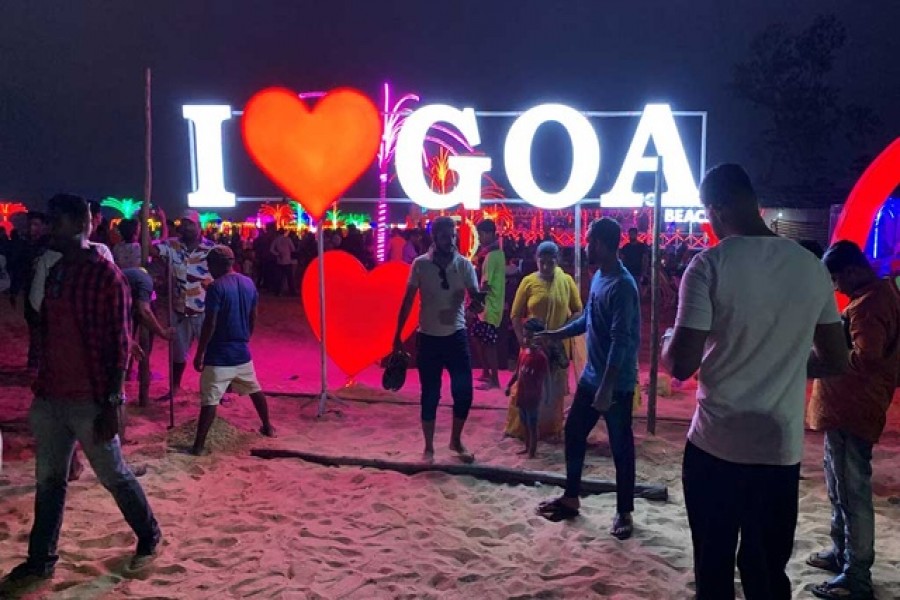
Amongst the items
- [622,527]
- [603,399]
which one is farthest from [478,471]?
[603,399]

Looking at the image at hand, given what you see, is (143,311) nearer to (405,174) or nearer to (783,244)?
(405,174)

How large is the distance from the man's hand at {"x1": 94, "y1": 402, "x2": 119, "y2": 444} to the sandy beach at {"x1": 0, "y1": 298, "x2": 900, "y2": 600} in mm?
737

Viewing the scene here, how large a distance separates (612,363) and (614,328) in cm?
20

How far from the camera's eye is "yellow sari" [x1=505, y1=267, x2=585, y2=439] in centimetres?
596

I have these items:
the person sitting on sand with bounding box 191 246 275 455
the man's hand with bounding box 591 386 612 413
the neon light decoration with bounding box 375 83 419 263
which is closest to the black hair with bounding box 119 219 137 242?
the person sitting on sand with bounding box 191 246 275 455

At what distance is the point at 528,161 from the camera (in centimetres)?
723

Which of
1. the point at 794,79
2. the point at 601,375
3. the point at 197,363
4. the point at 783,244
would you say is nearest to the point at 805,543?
the point at 601,375

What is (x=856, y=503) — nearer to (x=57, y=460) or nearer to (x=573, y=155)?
(x=57, y=460)

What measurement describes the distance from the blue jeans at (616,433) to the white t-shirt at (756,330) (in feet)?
5.60

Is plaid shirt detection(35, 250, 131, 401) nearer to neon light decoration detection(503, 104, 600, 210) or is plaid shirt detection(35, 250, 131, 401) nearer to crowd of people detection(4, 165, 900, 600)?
crowd of people detection(4, 165, 900, 600)

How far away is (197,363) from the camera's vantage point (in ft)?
18.3

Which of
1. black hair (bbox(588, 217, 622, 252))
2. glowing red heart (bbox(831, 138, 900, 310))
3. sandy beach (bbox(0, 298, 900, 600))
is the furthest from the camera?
glowing red heart (bbox(831, 138, 900, 310))

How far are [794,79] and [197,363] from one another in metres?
31.6

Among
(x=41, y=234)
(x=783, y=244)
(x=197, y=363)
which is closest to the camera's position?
(x=783, y=244)
